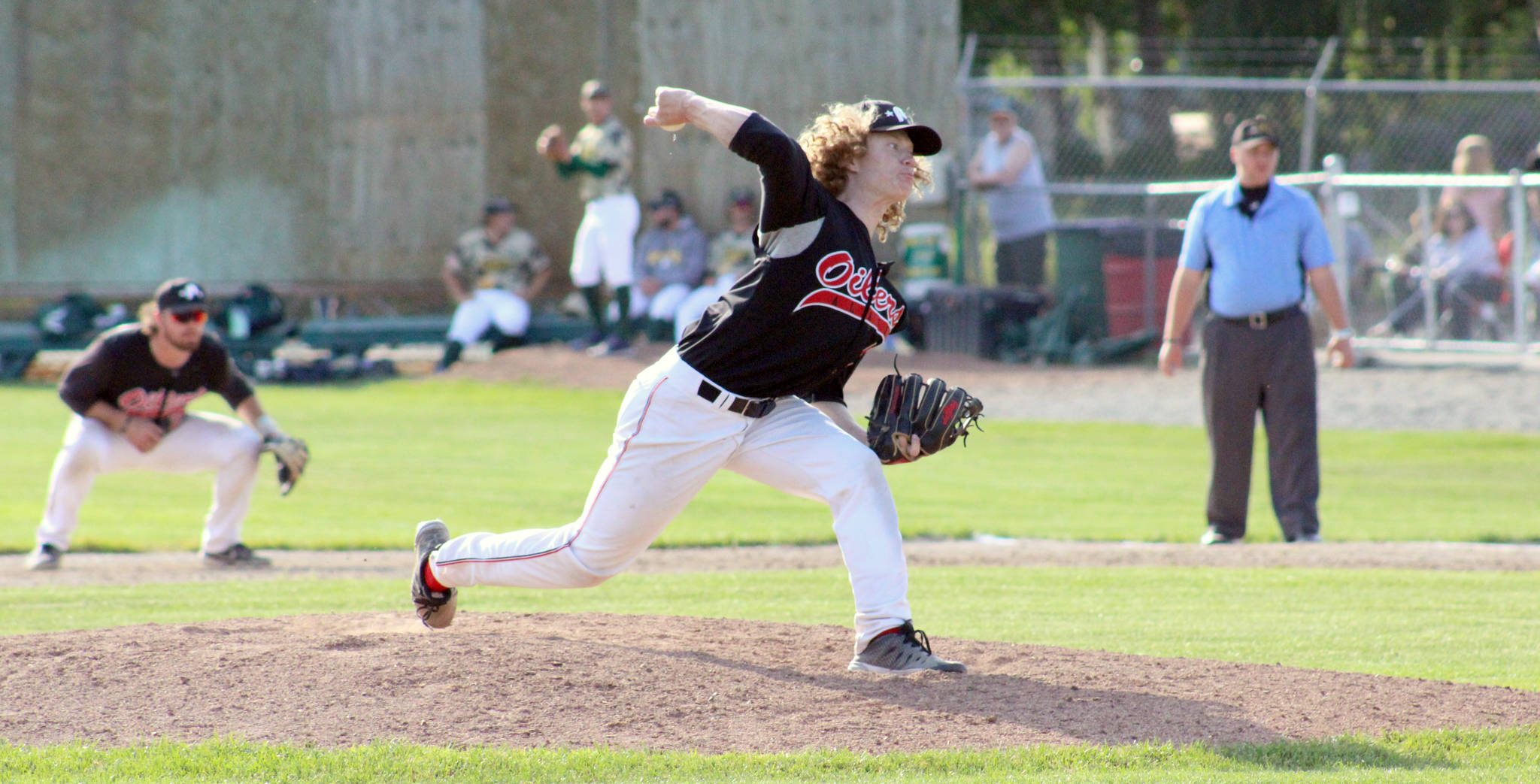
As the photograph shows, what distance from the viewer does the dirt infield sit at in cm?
431

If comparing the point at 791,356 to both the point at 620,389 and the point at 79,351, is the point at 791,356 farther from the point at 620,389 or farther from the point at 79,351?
the point at 79,351

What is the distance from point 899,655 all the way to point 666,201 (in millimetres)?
12628

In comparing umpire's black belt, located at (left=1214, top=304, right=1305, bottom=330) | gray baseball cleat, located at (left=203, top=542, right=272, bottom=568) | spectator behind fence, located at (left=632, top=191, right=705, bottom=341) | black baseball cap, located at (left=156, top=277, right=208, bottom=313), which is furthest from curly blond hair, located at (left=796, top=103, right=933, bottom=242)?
spectator behind fence, located at (left=632, top=191, right=705, bottom=341)

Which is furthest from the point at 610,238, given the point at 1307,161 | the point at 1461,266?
the point at 1461,266

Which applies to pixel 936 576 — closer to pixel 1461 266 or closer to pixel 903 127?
pixel 903 127

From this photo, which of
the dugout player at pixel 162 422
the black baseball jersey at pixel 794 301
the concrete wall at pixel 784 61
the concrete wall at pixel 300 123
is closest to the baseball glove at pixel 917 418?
the black baseball jersey at pixel 794 301

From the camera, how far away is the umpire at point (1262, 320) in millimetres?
8148

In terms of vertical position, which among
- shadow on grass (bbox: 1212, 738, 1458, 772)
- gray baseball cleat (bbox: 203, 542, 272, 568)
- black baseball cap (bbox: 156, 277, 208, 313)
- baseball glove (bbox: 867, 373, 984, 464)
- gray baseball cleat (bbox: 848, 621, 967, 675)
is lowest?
gray baseball cleat (bbox: 203, 542, 272, 568)

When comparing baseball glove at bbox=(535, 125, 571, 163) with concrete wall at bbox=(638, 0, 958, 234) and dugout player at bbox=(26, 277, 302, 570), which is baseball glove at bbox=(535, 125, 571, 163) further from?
dugout player at bbox=(26, 277, 302, 570)

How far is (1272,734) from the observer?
4289 millimetres

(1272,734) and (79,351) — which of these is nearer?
(1272,734)

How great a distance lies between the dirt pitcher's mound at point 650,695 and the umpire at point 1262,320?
3.40 metres

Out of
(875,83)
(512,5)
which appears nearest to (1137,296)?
(875,83)

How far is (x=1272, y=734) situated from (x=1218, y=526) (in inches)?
174
